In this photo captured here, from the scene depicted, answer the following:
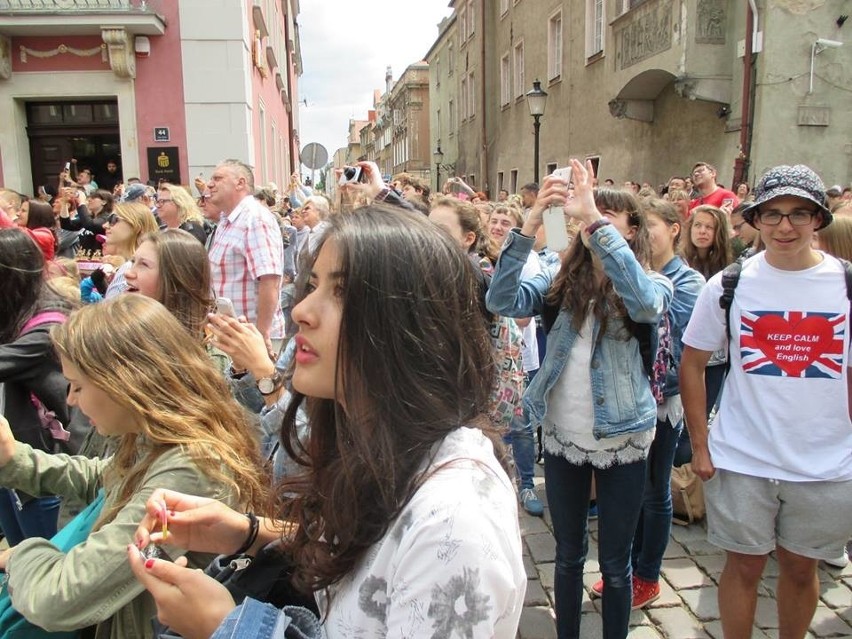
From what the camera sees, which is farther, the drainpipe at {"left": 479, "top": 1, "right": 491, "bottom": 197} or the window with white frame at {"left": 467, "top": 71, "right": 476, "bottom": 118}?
the window with white frame at {"left": 467, "top": 71, "right": 476, "bottom": 118}

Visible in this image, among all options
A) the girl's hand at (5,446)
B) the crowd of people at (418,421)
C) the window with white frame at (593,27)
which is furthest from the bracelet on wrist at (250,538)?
the window with white frame at (593,27)

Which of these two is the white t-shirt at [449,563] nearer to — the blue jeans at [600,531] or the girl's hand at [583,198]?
the girl's hand at [583,198]

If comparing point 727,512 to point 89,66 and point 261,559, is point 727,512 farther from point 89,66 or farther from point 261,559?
point 89,66

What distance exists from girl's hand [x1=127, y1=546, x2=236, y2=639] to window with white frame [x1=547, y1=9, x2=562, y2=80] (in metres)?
20.9

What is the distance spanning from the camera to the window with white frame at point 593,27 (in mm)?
16922

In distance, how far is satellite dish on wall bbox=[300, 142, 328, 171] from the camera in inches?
544

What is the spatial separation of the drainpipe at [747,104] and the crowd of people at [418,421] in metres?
8.66

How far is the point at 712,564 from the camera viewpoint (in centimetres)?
351

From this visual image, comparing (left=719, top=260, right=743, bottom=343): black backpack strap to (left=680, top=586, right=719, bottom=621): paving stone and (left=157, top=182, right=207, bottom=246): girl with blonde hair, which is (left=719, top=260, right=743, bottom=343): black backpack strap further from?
(left=157, top=182, right=207, bottom=246): girl with blonde hair

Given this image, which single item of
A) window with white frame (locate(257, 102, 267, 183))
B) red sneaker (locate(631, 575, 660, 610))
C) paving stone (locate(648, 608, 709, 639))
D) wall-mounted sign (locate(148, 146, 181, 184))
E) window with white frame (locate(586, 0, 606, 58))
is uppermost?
window with white frame (locate(586, 0, 606, 58))

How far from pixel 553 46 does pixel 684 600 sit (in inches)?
792

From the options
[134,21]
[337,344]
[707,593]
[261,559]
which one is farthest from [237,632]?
[134,21]

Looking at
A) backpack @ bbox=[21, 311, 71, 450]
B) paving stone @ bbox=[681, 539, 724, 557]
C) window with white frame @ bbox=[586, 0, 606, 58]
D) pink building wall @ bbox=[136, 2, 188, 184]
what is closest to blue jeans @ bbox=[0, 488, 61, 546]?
backpack @ bbox=[21, 311, 71, 450]

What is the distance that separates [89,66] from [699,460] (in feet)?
37.7
